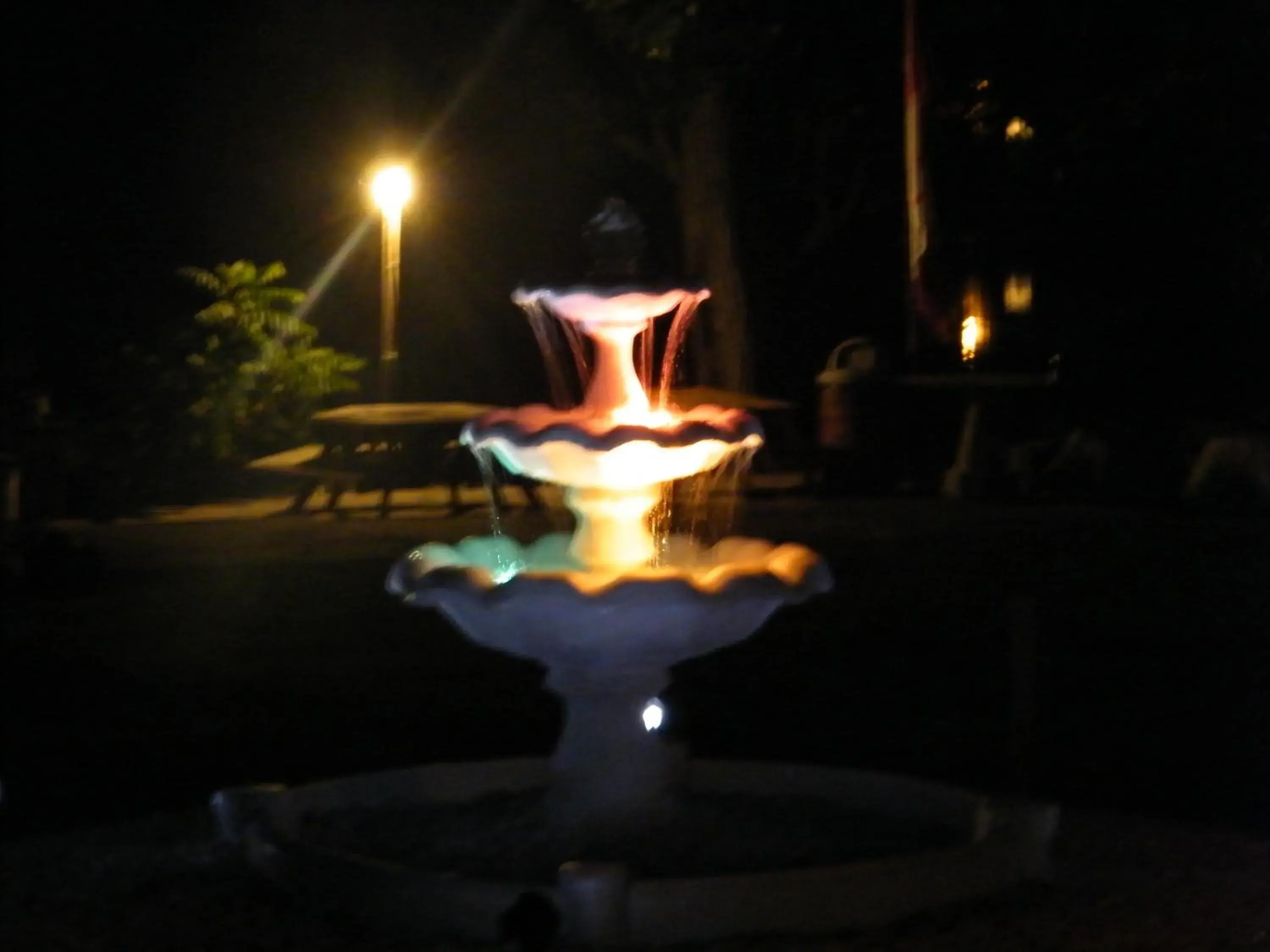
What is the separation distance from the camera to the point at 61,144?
2695 cm

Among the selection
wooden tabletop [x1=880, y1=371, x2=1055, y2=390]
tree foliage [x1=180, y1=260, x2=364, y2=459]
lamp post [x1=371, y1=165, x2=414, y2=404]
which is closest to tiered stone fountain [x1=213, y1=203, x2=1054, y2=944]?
lamp post [x1=371, y1=165, x2=414, y2=404]

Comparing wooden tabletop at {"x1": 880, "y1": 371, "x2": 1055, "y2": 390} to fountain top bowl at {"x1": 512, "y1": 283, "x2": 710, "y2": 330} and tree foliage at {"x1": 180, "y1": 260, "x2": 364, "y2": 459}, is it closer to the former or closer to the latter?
tree foliage at {"x1": 180, "y1": 260, "x2": 364, "y2": 459}

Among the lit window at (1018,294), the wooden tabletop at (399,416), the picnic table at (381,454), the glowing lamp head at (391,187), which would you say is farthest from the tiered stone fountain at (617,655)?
the lit window at (1018,294)

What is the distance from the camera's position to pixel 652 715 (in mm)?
6785

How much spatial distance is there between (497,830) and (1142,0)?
41.5ft

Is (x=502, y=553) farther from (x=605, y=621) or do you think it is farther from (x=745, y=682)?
(x=745, y=682)

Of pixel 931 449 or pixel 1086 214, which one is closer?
pixel 1086 214

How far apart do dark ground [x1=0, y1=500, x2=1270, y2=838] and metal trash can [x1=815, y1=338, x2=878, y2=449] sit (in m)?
6.34

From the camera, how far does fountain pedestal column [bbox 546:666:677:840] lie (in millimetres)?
6633

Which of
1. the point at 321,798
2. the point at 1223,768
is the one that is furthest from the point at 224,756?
the point at 1223,768

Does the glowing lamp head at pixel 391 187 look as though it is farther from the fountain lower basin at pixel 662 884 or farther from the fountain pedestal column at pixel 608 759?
the fountain pedestal column at pixel 608 759

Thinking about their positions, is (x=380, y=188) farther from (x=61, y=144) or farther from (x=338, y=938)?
(x=338, y=938)

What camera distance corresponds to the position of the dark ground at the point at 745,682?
28.8 feet

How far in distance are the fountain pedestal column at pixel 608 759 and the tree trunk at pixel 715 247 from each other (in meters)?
17.8
